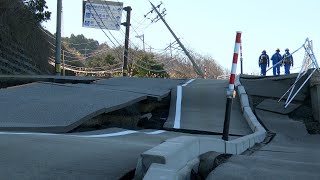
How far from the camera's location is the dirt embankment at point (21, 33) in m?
25.0

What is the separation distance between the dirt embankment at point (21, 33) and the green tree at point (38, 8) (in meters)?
0.48

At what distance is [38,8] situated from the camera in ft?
100

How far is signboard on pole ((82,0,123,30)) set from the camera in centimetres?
4531

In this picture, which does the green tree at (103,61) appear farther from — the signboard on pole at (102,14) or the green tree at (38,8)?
the green tree at (38,8)

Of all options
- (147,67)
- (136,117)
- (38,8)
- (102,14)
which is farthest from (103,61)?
(136,117)

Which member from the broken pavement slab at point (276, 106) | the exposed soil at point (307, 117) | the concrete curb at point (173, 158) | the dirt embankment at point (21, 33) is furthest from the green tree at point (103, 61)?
the concrete curb at point (173, 158)

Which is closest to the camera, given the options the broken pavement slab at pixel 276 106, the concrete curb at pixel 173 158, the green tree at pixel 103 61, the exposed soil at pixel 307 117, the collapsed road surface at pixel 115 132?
the concrete curb at pixel 173 158

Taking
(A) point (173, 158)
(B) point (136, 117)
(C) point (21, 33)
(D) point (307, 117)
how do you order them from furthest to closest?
(C) point (21, 33), (D) point (307, 117), (B) point (136, 117), (A) point (173, 158)

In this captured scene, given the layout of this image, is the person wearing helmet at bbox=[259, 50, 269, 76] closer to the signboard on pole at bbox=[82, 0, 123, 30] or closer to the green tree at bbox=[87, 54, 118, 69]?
the signboard on pole at bbox=[82, 0, 123, 30]

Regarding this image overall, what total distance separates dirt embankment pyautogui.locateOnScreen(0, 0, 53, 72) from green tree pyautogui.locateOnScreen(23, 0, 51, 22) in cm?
48

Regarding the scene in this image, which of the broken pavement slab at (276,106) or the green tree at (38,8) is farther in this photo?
the green tree at (38,8)

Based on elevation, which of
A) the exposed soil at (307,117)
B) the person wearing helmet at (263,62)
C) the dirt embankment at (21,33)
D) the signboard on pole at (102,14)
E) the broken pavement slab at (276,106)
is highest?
the signboard on pole at (102,14)

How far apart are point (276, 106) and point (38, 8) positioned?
2073cm

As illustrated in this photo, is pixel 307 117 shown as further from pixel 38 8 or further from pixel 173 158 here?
pixel 38 8
